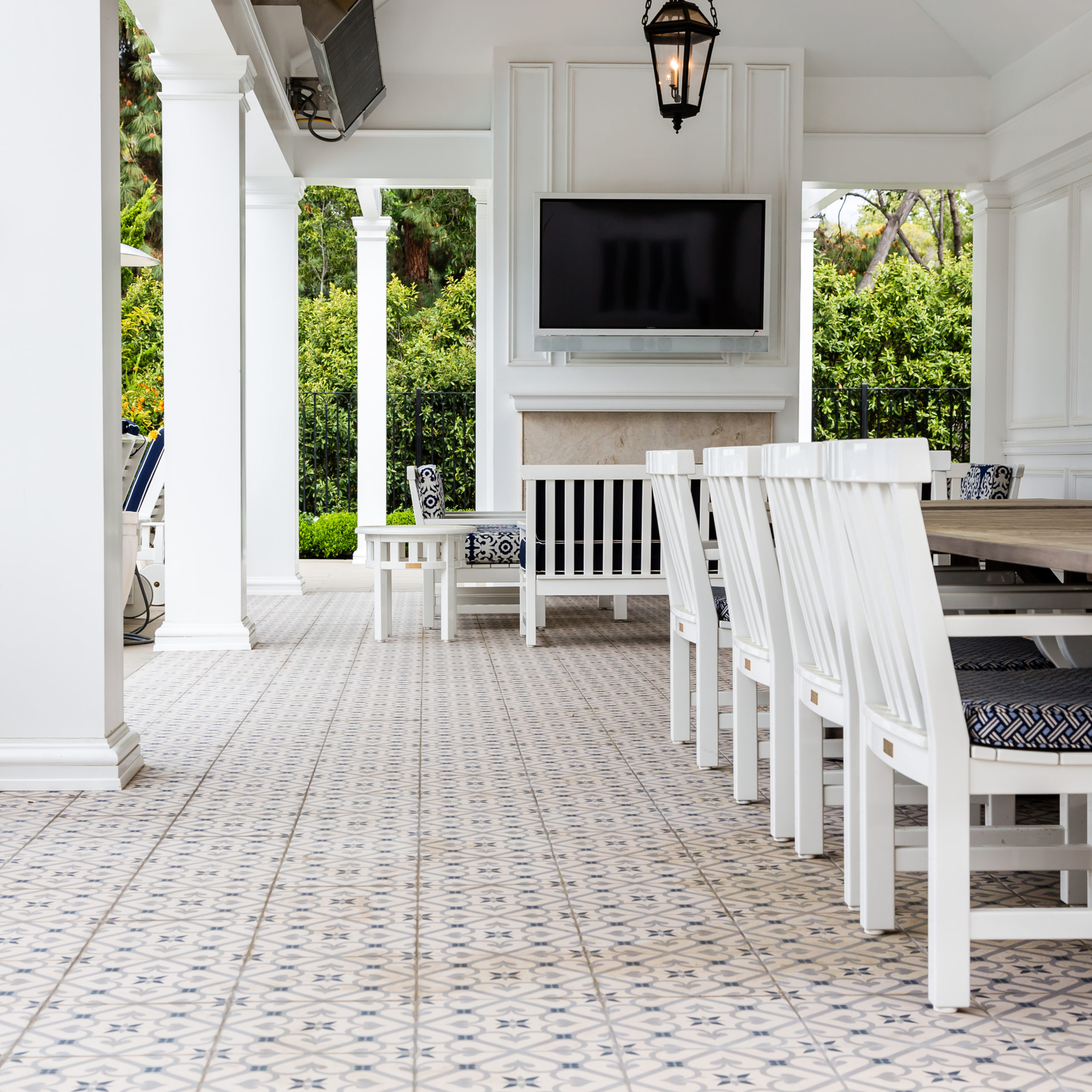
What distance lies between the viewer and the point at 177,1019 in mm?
1864

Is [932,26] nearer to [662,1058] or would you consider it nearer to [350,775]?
[350,775]

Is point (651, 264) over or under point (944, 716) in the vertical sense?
over

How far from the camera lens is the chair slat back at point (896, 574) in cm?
179

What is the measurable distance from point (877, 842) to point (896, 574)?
1.86 feet

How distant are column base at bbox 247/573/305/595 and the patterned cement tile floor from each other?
4.48m

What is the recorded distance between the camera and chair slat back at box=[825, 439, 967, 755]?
179cm

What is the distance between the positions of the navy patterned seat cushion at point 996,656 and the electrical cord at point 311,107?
19.0 ft

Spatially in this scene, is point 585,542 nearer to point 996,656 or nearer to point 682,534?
point 682,534

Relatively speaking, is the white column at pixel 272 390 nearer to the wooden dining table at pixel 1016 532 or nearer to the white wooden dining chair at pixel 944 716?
the wooden dining table at pixel 1016 532

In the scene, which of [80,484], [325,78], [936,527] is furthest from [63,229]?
[325,78]

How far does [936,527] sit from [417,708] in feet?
7.07

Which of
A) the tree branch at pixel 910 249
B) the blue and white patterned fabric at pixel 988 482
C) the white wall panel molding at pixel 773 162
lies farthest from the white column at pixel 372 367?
the tree branch at pixel 910 249

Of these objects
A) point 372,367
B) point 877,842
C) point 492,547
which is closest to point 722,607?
point 877,842

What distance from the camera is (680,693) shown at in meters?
3.82
